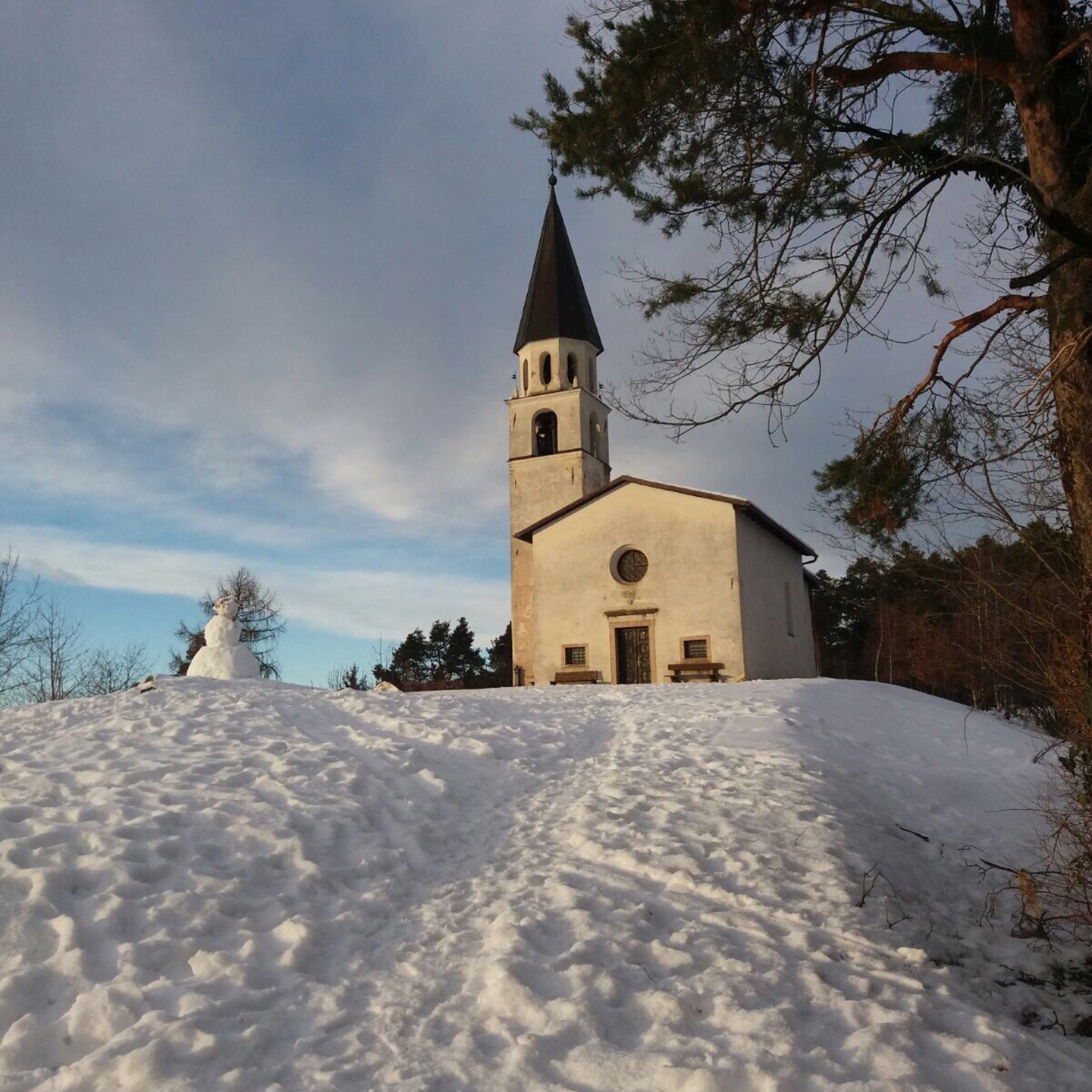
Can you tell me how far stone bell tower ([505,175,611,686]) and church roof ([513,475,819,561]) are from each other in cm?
430

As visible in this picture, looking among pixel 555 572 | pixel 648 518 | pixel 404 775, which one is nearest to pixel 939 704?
pixel 648 518

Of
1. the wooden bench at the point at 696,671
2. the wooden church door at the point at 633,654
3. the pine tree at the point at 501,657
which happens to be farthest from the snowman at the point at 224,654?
the pine tree at the point at 501,657

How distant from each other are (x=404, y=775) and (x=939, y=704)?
1549 cm

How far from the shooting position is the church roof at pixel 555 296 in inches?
1329

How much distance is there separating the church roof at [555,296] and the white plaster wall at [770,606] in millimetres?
12924

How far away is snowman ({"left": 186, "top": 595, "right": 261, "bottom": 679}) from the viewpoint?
13484 millimetres

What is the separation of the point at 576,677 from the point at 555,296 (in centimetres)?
1773

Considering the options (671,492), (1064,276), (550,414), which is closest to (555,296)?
(550,414)

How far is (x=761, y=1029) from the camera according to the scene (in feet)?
13.0

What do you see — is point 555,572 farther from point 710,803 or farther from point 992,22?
point 992,22

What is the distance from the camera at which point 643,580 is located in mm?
23312

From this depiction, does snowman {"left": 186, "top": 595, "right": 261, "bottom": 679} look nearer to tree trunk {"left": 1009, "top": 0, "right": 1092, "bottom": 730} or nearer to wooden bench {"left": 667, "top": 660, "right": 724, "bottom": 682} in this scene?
wooden bench {"left": 667, "top": 660, "right": 724, "bottom": 682}

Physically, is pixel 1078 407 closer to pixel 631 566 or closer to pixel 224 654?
pixel 224 654

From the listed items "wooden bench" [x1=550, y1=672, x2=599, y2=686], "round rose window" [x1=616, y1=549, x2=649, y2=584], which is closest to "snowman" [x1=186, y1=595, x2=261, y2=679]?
"wooden bench" [x1=550, y1=672, x2=599, y2=686]
